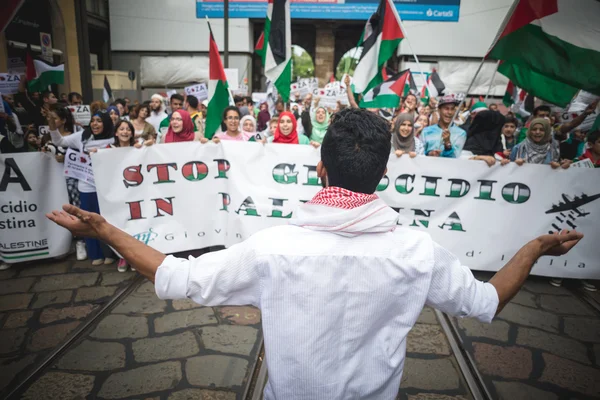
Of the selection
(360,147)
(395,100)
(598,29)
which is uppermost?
(598,29)

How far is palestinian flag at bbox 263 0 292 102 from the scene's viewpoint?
588 cm

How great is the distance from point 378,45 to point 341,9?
19.9 metres

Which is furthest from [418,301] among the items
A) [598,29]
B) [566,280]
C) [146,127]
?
[146,127]

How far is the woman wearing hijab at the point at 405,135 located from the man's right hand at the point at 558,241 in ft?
11.3

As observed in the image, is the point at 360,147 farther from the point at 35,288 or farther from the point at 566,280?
the point at 566,280

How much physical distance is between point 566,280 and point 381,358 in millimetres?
4650

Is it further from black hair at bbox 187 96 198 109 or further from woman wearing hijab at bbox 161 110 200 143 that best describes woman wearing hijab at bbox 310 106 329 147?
woman wearing hijab at bbox 161 110 200 143

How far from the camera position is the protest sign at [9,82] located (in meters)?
6.77

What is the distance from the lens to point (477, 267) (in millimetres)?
4543

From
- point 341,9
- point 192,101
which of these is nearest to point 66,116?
point 192,101

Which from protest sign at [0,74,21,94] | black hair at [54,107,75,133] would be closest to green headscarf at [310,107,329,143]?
black hair at [54,107,75,133]

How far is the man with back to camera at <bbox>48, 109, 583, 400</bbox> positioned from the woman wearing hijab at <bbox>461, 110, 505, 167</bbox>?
16.1 ft

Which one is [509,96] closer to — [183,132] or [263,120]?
[263,120]

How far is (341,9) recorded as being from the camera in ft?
77.5
